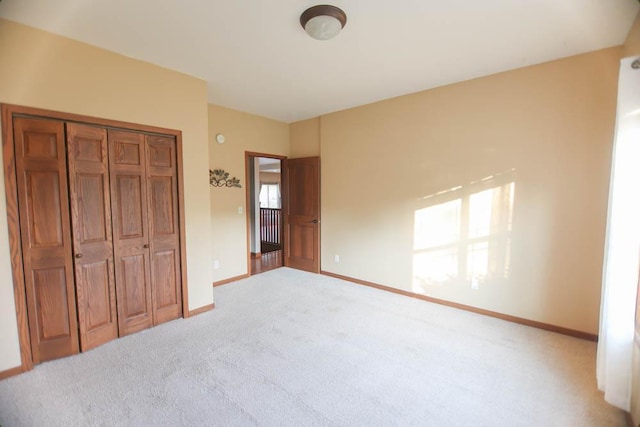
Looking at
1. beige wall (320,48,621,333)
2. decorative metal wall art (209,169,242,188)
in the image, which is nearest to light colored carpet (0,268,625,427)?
beige wall (320,48,621,333)

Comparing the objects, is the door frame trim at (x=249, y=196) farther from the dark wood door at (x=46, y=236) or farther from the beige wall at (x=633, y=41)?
the beige wall at (x=633, y=41)

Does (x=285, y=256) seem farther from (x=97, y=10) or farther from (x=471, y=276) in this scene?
(x=97, y=10)

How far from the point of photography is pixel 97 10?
6.36ft

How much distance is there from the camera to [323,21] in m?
1.97

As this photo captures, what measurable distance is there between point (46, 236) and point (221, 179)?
2.17 m

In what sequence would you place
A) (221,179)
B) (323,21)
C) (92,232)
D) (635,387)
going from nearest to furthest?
(635,387) → (323,21) → (92,232) → (221,179)

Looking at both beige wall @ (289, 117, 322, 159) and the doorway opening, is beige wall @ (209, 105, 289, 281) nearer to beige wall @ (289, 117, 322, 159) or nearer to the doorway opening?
the doorway opening

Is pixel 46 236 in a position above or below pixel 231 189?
below

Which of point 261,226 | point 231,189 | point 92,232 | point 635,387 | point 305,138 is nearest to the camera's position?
point 635,387

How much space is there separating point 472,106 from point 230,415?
3.67m

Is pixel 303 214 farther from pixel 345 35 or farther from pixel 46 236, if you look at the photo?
pixel 46 236

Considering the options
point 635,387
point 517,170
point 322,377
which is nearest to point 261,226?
point 322,377

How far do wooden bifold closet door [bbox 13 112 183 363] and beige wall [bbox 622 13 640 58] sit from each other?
13.2ft

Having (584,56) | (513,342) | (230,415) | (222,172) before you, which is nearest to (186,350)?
(230,415)
